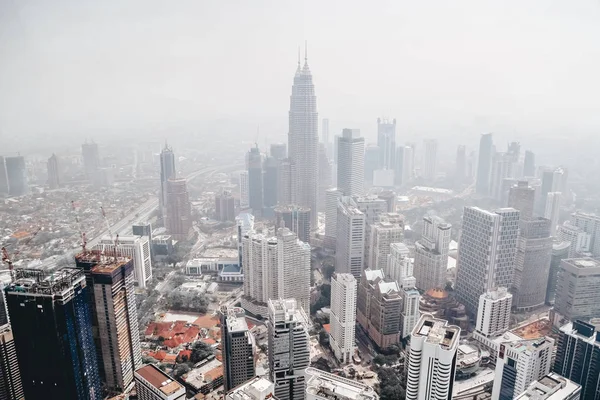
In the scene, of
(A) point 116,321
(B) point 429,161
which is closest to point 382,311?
(A) point 116,321

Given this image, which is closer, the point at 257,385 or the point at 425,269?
the point at 257,385

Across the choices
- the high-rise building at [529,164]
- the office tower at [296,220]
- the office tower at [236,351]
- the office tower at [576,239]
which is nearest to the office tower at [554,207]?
the office tower at [576,239]

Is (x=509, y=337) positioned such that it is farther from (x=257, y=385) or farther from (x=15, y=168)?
(x=15, y=168)

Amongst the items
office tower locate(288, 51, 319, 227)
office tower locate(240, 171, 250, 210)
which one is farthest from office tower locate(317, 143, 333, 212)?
office tower locate(240, 171, 250, 210)

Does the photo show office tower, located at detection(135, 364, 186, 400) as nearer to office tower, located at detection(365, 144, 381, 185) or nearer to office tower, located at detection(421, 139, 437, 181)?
office tower, located at detection(365, 144, 381, 185)

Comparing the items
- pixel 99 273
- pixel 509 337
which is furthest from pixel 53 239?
pixel 509 337

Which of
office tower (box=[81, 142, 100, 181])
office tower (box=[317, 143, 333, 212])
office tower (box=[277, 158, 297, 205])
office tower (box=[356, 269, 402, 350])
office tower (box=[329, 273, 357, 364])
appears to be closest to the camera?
office tower (box=[329, 273, 357, 364])

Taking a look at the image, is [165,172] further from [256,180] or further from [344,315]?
[344,315]
